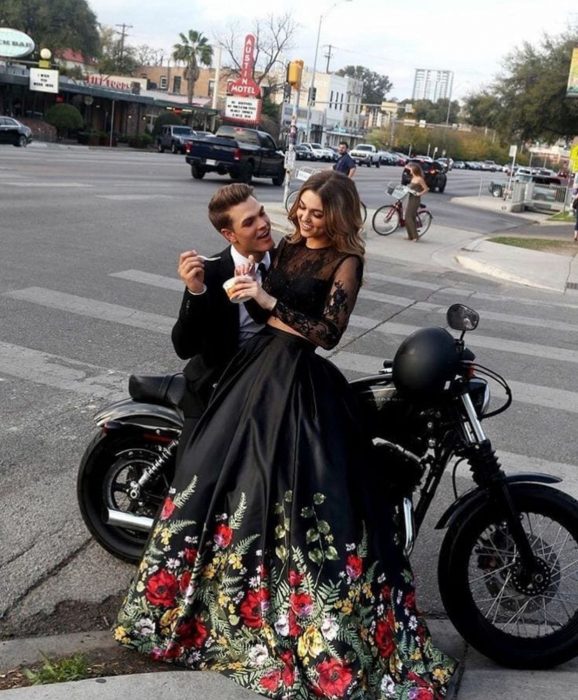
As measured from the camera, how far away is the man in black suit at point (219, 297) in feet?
11.0

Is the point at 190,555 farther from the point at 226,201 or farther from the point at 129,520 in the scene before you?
the point at 226,201

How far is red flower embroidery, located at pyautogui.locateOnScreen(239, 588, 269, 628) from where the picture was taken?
3.06 m

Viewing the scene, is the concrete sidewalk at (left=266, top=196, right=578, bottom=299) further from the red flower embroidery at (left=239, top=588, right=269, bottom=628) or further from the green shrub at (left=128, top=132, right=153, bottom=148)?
the green shrub at (left=128, top=132, right=153, bottom=148)

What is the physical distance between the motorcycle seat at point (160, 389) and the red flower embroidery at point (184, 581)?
846 millimetres

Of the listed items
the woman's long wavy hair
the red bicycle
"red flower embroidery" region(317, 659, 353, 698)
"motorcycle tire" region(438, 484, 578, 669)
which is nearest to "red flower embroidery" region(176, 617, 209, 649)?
"red flower embroidery" region(317, 659, 353, 698)

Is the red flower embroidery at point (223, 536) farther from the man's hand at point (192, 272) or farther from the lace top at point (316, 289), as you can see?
the man's hand at point (192, 272)

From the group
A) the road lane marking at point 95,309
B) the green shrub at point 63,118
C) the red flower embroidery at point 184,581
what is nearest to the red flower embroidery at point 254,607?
the red flower embroidery at point 184,581

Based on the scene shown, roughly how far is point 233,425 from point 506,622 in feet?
4.57

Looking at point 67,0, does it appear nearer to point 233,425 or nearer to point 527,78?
point 527,78

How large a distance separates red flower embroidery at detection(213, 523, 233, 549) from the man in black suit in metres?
0.50

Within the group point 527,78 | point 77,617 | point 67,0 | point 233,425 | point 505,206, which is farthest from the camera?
point 67,0

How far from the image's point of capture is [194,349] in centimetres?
351

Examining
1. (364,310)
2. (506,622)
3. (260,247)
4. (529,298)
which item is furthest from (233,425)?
(529,298)

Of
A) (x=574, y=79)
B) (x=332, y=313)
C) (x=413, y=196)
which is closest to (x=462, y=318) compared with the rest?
(x=332, y=313)
